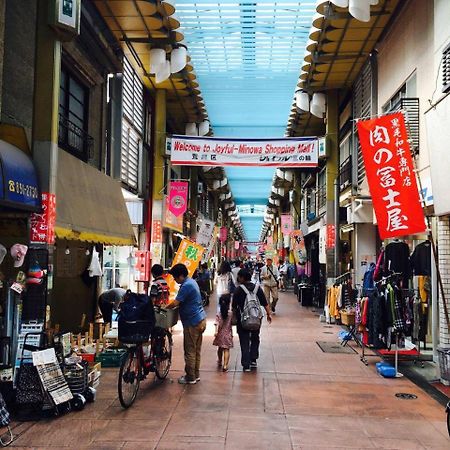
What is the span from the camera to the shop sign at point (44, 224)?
7652 millimetres

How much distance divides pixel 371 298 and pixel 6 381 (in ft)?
21.5

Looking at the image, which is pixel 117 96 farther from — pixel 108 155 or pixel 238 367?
pixel 238 367

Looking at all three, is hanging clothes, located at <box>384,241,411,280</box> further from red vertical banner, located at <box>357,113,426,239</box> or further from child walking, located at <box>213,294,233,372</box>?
child walking, located at <box>213,294,233,372</box>

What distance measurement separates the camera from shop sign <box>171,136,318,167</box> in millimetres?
17188

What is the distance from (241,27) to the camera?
14.2 meters

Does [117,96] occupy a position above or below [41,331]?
above

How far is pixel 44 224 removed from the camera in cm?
773

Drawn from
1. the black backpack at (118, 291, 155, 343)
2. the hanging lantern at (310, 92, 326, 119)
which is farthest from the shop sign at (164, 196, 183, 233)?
the black backpack at (118, 291, 155, 343)

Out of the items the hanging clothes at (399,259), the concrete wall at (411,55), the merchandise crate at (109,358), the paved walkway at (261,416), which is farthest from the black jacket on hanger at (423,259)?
the merchandise crate at (109,358)

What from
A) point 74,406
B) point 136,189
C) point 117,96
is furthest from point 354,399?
point 136,189

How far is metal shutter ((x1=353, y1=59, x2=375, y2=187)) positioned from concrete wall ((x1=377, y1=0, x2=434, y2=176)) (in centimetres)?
112

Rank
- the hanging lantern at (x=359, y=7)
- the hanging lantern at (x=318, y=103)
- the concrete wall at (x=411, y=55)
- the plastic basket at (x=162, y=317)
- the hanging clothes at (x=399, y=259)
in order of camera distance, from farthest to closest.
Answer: the hanging lantern at (x=318, y=103), the hanging lantern at (x=359, y=7), the concrete wall at (x=411, y=55), the hanging clothes at (x=399, y=259), the plastic basket at (x=162, y=317)

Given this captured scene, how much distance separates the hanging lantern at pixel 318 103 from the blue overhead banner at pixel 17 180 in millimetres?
12429

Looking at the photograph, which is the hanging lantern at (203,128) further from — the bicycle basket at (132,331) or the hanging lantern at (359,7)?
the bicycle basket at (132,331)
